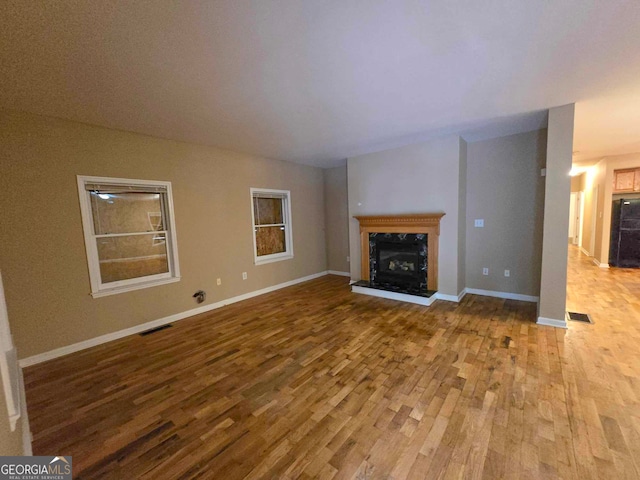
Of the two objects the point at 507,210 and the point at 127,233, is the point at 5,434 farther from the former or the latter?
the point at 507,210

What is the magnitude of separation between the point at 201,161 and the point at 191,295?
2.02 metres

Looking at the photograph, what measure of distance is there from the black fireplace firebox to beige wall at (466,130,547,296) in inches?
34.7

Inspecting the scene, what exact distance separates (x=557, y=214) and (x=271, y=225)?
14.0 feet

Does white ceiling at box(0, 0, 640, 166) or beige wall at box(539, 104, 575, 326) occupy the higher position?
white ceiling at box(0, 0, 640, 166)

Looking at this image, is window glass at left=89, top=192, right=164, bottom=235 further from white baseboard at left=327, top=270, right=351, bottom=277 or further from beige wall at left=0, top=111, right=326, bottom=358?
white baseboard at left=327, top=270, right=351, bottom=277

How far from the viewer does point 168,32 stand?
62.1 inches

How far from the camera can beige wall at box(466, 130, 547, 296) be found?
149 inches

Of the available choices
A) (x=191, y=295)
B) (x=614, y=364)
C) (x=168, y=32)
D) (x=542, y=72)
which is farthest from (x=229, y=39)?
(x=614, y=364)

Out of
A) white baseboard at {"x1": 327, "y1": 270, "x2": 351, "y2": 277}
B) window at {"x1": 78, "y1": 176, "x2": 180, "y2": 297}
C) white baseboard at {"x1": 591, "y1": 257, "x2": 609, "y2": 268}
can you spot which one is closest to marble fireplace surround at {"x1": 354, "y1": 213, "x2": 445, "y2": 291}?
white baseboard at {"x1": 327, "y1": 270, "x2": 351, "y2": 277}

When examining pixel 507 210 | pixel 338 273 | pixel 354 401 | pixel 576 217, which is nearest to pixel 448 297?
pixel 507 210

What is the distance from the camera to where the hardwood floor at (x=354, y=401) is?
1.49 m

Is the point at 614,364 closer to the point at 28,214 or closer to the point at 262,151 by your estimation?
the point at 262,151

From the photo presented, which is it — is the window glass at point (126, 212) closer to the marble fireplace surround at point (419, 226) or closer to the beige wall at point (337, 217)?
the marble fireplace surround at point (419, 226)

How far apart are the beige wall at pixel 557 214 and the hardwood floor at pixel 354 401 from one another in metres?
0.32
